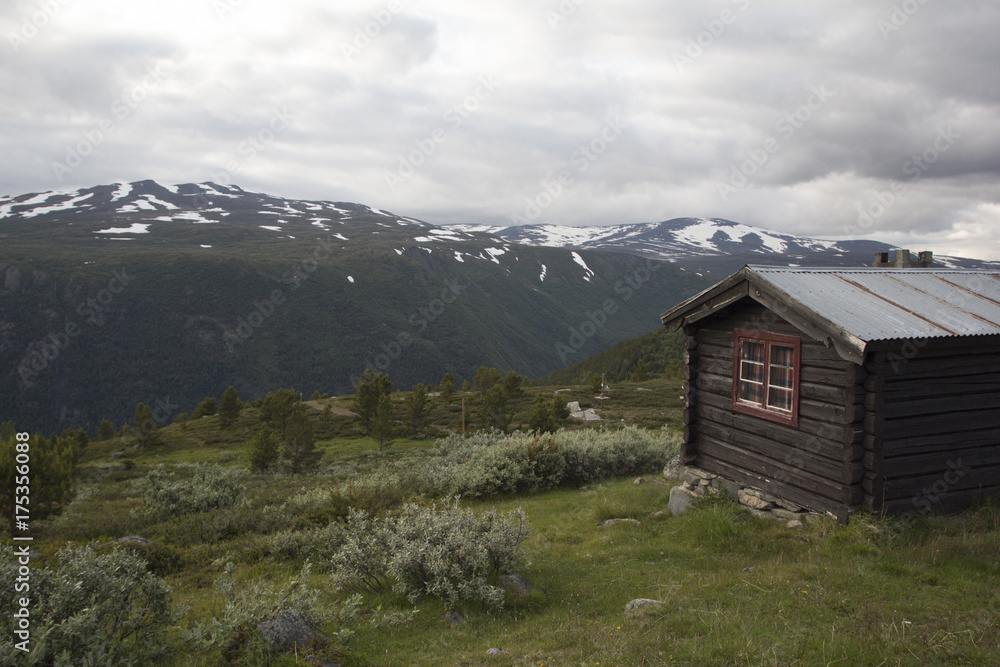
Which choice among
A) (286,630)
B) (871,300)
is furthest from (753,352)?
(286,630)

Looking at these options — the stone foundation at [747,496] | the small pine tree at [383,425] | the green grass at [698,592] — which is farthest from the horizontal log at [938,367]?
the small pine tree at [383,425]

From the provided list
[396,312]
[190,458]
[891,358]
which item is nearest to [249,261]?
[396,312]

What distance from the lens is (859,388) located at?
333 inches

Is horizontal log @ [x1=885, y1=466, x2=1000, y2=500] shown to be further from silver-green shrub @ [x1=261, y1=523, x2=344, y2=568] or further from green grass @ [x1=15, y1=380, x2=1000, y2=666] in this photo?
silver-green shrub @ [x1=261, y1=523, x2=344, y2=568]

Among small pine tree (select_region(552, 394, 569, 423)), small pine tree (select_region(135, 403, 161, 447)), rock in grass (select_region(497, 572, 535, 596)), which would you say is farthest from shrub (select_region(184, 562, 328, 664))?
small pine tree (select_region(135, 403, 161, 447))

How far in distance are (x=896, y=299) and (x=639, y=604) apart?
24.6ft

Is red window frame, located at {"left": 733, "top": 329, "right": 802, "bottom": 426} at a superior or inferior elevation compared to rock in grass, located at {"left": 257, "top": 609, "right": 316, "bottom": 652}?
superior

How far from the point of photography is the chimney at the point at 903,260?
40.9 ft

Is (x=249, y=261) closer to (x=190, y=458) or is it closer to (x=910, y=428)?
(x=190, y=458)

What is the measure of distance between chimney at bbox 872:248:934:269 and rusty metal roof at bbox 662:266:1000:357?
2.26ft

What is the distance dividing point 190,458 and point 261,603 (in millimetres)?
37908

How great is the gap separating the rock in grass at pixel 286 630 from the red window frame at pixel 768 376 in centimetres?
830

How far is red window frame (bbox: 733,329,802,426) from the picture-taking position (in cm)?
948

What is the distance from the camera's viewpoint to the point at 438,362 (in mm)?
153750
